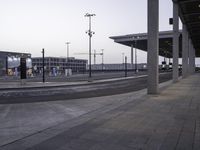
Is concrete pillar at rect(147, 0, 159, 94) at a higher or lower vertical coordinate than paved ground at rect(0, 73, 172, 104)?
higher

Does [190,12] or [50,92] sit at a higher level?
[190,12]

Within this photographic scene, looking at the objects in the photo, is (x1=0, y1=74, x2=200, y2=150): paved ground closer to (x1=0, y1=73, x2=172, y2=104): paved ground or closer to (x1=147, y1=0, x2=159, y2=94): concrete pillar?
(x1=0, y1=73, x2=172, y2=104): paved ground

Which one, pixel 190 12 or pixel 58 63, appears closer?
pixel 190 12

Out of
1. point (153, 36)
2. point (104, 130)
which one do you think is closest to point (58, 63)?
point (153, 36)

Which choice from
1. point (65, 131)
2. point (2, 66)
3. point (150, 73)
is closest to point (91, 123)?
point (65, 131)

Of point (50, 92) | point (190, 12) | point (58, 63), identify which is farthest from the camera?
point (58, 63)

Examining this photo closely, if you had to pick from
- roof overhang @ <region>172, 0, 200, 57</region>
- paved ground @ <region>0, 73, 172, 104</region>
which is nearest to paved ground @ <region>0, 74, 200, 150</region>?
paved ground @ <region>0, 73, 172, 104</region>

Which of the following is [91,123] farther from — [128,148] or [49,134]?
[128,148]

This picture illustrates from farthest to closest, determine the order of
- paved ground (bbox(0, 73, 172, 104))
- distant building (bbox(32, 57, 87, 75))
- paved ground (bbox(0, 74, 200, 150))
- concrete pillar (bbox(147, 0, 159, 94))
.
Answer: distant building (bbox(32, 57, 87, 75)), concrete pillar (bbox(147, 0, 159, 94)), paved ground (bbox(0, 73, 172, 104)), paved ground (bbox(0, 74, 200, 150))

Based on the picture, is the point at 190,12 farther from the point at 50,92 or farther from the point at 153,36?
the point at 50,92

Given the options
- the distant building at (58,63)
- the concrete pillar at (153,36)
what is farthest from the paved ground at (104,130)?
the distant building at (58,63)

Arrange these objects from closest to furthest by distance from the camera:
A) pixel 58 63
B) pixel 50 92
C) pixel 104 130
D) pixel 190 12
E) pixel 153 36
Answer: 1. pixel 104 130
2. pixel 153 36
3. pixel 50 92
4. pixel 190 12
5. pixel 58 63

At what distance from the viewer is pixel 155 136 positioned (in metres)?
7.71

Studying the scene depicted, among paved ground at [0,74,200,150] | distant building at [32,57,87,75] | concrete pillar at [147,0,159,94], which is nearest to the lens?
paved ground at [0,74,200,150]
